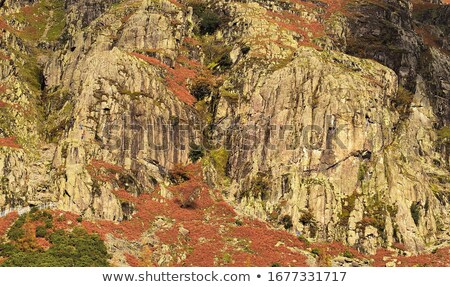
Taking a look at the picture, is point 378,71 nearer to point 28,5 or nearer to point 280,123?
point 280,123

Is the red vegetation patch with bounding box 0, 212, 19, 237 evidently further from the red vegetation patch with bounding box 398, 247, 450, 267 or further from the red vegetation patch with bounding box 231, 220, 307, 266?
the red vegetation patch with bounding box 398, 247, 450, 267

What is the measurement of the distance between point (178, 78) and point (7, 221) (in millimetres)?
35230

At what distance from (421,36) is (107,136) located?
64.4 metres

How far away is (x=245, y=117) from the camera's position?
87.6 metres

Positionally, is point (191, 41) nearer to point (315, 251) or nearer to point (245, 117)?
point (245, 117)

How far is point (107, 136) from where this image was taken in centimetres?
8088

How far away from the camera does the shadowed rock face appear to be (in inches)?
3049

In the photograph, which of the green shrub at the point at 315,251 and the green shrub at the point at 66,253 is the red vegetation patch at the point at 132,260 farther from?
the green shrub at the point at 315,251

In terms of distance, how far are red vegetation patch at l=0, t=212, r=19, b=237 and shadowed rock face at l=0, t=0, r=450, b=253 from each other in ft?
10.4

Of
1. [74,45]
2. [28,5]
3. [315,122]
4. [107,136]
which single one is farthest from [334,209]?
[28,5]

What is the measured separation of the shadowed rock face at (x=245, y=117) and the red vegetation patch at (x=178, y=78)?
0.80 feet

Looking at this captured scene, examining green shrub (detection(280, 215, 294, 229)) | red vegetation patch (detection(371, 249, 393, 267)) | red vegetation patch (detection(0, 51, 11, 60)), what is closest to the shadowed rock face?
green shrub (detection(280, 215, 294, 229))

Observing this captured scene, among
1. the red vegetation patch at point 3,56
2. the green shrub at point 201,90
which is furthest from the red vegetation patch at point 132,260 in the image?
the red vegetation patch at point 3,56

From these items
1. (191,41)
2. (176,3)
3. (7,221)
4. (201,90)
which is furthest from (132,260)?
(176,3)
